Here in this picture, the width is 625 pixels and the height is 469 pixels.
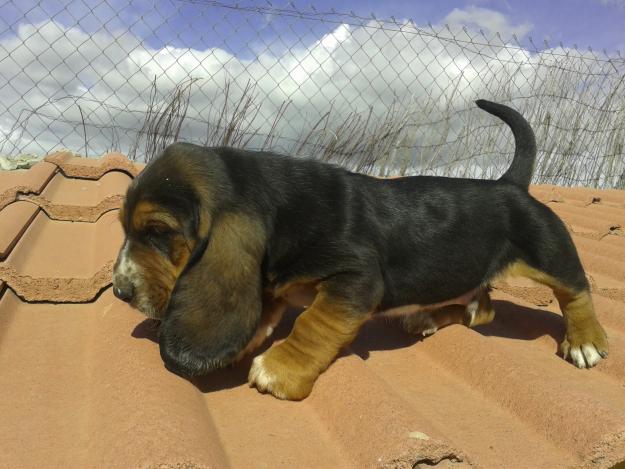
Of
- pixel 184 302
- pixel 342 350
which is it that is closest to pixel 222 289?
pixel 184 302

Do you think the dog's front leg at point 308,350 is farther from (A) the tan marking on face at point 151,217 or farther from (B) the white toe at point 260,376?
(A) the tan marking on face at point 151,217

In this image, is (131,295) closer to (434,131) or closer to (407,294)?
(407,294)

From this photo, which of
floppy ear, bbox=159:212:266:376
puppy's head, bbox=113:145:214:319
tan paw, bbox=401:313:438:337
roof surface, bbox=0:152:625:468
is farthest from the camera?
tan paw, bbox=401:313:438:337

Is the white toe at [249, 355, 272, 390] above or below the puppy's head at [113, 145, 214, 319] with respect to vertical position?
below

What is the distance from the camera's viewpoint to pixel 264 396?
188 cm

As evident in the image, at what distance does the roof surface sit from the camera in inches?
55.3

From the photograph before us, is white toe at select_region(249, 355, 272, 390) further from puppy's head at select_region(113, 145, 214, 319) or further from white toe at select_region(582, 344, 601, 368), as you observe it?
white toe at select_region(582, 344, 601, 368)

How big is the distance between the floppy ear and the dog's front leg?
0.47 feet

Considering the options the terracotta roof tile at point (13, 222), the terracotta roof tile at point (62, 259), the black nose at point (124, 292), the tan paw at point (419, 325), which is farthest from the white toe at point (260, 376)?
the terracotta roof tile at point (13, 222)

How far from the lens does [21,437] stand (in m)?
1.38

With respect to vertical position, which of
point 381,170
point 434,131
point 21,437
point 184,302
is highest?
point 434,131

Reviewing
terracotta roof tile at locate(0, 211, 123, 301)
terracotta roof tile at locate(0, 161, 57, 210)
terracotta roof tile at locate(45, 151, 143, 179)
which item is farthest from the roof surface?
terracotta roof tile at locate(45, 151, 143, 179)

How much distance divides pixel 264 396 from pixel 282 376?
9 centimetres

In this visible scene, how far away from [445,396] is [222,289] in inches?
34.9
